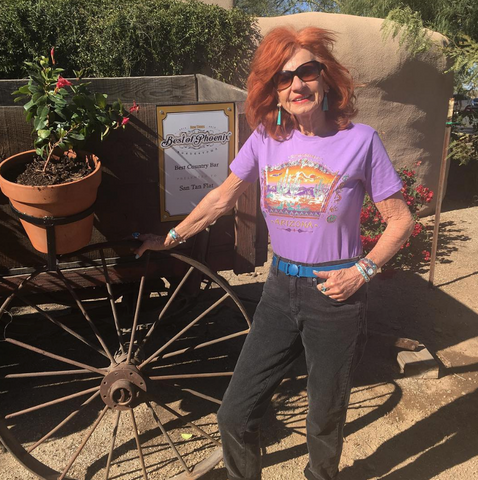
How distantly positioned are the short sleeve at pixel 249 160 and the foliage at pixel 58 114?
21.0 inches

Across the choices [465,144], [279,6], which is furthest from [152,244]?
[279,6]

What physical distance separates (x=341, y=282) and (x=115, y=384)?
1254mm

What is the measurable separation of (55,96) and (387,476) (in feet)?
8.41

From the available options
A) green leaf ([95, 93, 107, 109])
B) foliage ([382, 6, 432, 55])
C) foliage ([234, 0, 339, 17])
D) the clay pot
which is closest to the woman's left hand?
the clay pot

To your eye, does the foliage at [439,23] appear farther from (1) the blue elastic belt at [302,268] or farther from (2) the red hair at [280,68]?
(1) the blue elastic belt at [302,268]

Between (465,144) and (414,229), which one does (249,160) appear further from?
(465,144)

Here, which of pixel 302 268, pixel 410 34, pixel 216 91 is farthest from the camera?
pixel 410 34

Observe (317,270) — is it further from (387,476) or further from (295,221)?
(387,476)

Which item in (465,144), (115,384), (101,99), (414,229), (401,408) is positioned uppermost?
(101,99)

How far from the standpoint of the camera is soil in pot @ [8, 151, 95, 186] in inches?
87.7

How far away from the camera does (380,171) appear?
6.57 feet

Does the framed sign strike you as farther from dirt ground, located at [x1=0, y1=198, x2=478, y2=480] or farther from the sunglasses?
dirt ground, located at [x1=0, y1=198, x2=478, y2=480]

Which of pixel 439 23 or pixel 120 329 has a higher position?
pixel 439 23

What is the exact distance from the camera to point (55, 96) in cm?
220
